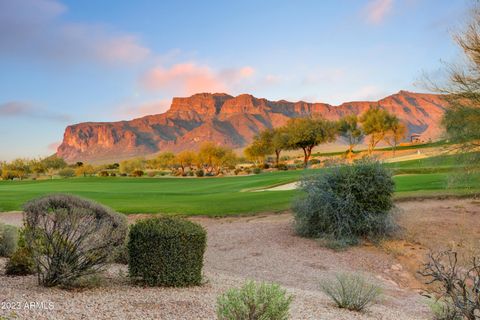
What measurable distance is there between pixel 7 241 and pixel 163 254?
5327 millimetres

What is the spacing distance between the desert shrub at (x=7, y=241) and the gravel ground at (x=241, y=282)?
119 cm

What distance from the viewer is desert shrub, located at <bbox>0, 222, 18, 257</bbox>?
1173cm

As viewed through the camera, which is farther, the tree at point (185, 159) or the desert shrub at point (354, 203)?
the tree at point (185, 159)

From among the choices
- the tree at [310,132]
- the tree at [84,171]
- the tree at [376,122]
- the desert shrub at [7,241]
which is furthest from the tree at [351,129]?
the desert shrub at [7,241]

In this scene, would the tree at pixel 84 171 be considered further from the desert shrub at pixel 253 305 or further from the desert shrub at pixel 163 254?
the desert shrub at pixel 253 305

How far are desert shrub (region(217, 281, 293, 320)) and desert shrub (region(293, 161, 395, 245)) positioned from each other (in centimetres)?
1005

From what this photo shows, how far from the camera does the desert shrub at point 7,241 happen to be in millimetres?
11734

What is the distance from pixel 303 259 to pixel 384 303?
4.45 meters

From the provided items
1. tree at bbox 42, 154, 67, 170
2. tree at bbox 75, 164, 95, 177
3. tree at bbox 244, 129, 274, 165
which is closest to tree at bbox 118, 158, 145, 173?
tree at bbox 75, 164, 95, 177

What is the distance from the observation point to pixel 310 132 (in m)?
74.8

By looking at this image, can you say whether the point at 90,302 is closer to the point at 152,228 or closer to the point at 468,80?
the point at 152,228

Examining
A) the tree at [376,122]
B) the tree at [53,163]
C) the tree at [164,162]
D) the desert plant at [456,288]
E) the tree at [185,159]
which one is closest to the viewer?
the desert plant at [456,288]

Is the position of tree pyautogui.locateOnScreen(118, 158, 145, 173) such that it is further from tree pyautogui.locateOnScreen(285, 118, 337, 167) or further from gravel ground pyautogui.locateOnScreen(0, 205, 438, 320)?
gravel ground pyautogui.locateOnScreen(0, 205, 438, 320)

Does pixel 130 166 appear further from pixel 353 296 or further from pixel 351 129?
pixel 353 296
